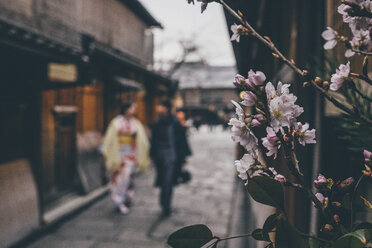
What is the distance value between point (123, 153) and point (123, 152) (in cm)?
2

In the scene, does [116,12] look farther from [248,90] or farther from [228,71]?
[228,71]

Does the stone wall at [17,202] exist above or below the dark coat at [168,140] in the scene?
below

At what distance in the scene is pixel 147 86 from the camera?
15.5 meters

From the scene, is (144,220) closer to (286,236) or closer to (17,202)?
(17,202)

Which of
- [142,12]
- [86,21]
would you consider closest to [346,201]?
[86,21]

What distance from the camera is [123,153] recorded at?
22.1ft

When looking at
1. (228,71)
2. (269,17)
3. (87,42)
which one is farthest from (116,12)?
(228,71)

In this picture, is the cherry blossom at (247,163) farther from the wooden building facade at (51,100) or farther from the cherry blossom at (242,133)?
the wooden building facade at (51,100)

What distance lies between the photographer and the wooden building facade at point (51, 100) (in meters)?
4.81

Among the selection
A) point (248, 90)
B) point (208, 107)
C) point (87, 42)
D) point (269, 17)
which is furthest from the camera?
point (208, 107)

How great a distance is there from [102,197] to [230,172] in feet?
16.5

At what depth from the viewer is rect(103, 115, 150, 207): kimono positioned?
665cm

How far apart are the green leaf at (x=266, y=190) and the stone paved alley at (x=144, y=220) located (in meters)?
4.47

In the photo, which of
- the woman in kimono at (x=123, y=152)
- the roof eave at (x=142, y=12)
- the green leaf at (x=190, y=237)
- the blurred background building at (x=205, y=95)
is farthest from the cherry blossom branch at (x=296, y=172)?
the blurred background building at (x=205, y=95)
